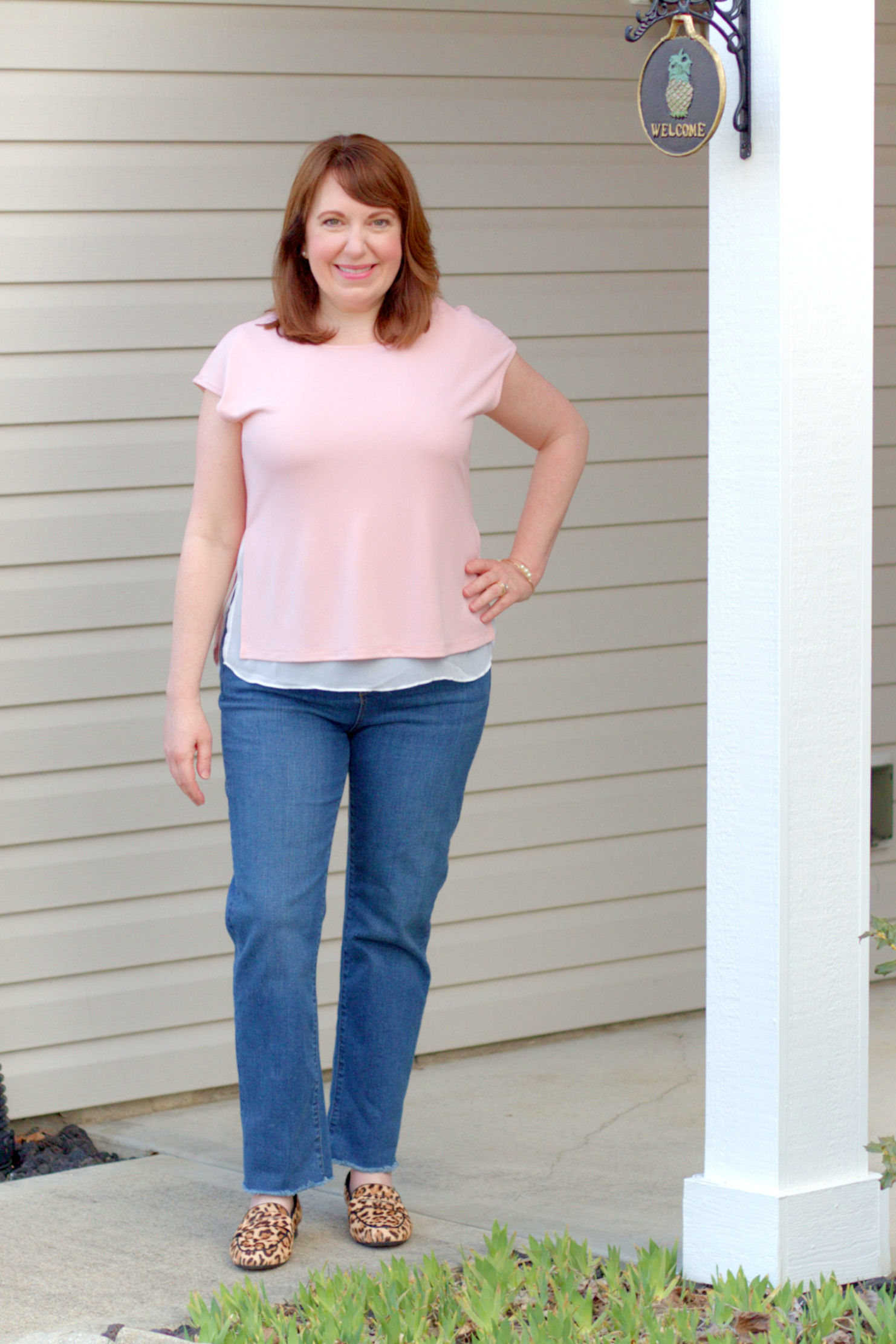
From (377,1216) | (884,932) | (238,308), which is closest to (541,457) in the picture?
(884,932)

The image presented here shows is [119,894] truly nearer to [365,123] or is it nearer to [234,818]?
[234,818]

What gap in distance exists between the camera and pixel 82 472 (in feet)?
12.3

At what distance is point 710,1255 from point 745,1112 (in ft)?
0.77

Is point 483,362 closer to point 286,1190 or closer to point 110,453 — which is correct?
point 110,453

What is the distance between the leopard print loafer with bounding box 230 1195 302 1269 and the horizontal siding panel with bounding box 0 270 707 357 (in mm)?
1869

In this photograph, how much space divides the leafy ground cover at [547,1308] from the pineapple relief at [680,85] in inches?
65.9

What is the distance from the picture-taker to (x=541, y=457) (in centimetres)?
306

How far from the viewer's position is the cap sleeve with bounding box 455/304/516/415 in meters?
2.84

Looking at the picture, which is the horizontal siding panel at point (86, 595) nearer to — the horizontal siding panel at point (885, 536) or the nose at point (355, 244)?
the nose at point (355, 244)

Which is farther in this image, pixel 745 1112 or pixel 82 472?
pixel 82 472

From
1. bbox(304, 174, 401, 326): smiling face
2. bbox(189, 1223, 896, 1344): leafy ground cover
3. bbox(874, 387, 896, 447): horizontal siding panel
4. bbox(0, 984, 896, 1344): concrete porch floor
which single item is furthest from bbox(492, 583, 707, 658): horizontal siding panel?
bbox(189, 1223, 896, 1344): leafy ground cover

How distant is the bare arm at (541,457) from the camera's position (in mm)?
2977

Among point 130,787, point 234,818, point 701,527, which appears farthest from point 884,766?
point 234,818

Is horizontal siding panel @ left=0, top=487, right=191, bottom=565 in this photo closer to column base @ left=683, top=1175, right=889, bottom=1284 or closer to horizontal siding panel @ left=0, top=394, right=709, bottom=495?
horizontal siding panel @ left=0, top=394, right=709, bottom=495
